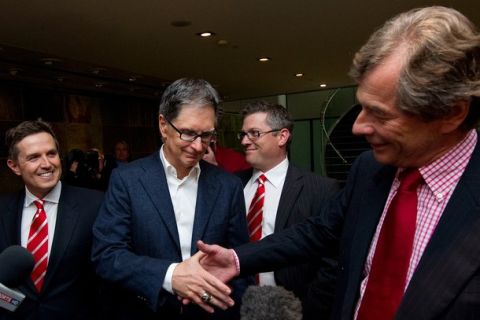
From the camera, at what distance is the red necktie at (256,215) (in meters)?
2.41

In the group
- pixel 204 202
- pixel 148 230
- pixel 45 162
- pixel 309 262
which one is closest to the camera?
pixel 148 230

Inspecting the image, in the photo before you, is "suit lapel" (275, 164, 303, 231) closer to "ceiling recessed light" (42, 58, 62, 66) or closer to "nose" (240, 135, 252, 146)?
"nose" (240, 135, 252, 146)

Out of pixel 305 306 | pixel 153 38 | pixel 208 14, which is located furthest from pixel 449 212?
pixel 153 38

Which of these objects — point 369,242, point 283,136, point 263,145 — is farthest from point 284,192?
point 369,242

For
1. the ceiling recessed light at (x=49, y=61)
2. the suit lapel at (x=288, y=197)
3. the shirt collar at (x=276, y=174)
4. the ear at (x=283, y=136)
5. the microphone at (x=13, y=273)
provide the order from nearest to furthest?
the microphone at (x=13, y=273) → the suit lapel at (x=288, y=197) → the shirt collar at (x=276, y=174) → the ear at (x=283, y=136) → the ceiling recessed light at (x=49, y=61)

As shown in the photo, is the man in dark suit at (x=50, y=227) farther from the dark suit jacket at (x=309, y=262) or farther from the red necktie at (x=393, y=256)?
the red necktie at (x=393, y=256)

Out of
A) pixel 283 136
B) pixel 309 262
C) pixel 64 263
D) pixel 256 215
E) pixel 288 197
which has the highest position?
pixel 283 136

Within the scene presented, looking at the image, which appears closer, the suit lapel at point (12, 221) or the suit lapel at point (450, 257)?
the suit lapel at point (450, 257)

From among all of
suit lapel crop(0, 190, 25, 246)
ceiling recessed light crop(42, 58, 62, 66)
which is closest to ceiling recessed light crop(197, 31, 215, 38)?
ceiling recessed light crop(42, 58, 62, 66)

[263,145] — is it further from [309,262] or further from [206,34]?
[206,34]

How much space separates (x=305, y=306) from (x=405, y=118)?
57.4 inches

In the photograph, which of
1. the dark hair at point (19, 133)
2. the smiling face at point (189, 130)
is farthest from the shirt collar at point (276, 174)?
the dark hair at point (19, 133)

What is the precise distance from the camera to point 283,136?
278 cm

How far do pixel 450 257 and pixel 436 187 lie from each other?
7.4 inches
